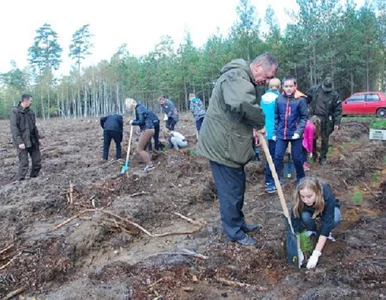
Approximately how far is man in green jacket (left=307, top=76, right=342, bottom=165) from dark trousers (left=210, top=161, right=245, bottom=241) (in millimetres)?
4277

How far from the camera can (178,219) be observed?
5.34 metres

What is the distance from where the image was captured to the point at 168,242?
4.52 meters

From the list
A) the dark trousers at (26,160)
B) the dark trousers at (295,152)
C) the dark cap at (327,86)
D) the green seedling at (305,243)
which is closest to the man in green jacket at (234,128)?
the green seedling at (305,243)

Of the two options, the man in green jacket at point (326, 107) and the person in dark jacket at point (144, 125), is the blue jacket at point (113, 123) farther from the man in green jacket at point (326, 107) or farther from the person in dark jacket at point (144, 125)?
the man in green jacket at point (326, 107)

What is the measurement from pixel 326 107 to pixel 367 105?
15.4 m

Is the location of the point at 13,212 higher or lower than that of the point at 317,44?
lower

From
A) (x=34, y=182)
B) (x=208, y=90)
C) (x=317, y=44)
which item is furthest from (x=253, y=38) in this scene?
(x=34, y=182)

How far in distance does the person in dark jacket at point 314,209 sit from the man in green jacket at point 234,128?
531mm

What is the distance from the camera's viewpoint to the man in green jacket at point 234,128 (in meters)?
3.54

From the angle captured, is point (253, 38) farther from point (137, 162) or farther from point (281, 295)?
point (281, 295)

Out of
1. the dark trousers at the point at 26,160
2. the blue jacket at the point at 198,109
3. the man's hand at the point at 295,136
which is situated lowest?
the dark trousers at the point at 26,160

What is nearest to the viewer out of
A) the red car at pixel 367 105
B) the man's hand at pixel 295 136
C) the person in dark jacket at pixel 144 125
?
the man's hand at pixel 295 136

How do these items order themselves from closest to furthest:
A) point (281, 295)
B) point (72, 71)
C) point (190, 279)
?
1. point (281, 295)
2. point (190, 279)
3. point (72, 71)

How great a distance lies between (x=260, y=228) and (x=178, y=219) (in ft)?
4.51
